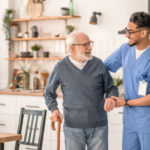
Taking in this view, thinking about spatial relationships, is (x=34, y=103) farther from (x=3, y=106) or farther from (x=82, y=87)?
(x=82, y=87)

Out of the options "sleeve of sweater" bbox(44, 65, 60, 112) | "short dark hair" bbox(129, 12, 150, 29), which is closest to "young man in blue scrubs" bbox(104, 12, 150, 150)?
"short dark hair" bbox(129, 12, 150, 29)

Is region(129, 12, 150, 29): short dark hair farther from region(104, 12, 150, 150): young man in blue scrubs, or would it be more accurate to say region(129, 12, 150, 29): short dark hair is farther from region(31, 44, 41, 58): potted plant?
region(31, 44, 41, 58): potted plant

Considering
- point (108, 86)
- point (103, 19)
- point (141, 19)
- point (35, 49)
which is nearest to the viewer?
point (141, 19)

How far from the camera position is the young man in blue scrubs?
261cm

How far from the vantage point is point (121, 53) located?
9.39 feet

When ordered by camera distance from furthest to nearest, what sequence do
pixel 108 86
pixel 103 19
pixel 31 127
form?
pixel 103 19 → pixel 31 127 → pixel 108 86

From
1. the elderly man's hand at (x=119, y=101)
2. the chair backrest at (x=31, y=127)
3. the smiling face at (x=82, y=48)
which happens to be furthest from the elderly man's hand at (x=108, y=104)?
the chair backrest at (x=31, y=127)

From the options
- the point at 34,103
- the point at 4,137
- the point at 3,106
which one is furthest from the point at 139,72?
the point at 3,106

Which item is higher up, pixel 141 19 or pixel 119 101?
pixel 141 19

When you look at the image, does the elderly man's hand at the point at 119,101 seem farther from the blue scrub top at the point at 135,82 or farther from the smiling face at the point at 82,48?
the smiling face at the point at 82,48

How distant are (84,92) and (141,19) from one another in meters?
0.63

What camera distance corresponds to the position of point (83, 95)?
105 inches

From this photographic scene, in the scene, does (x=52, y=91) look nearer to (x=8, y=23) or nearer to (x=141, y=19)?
(x=141, y=19)

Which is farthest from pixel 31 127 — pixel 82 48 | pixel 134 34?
pixel 134 34
